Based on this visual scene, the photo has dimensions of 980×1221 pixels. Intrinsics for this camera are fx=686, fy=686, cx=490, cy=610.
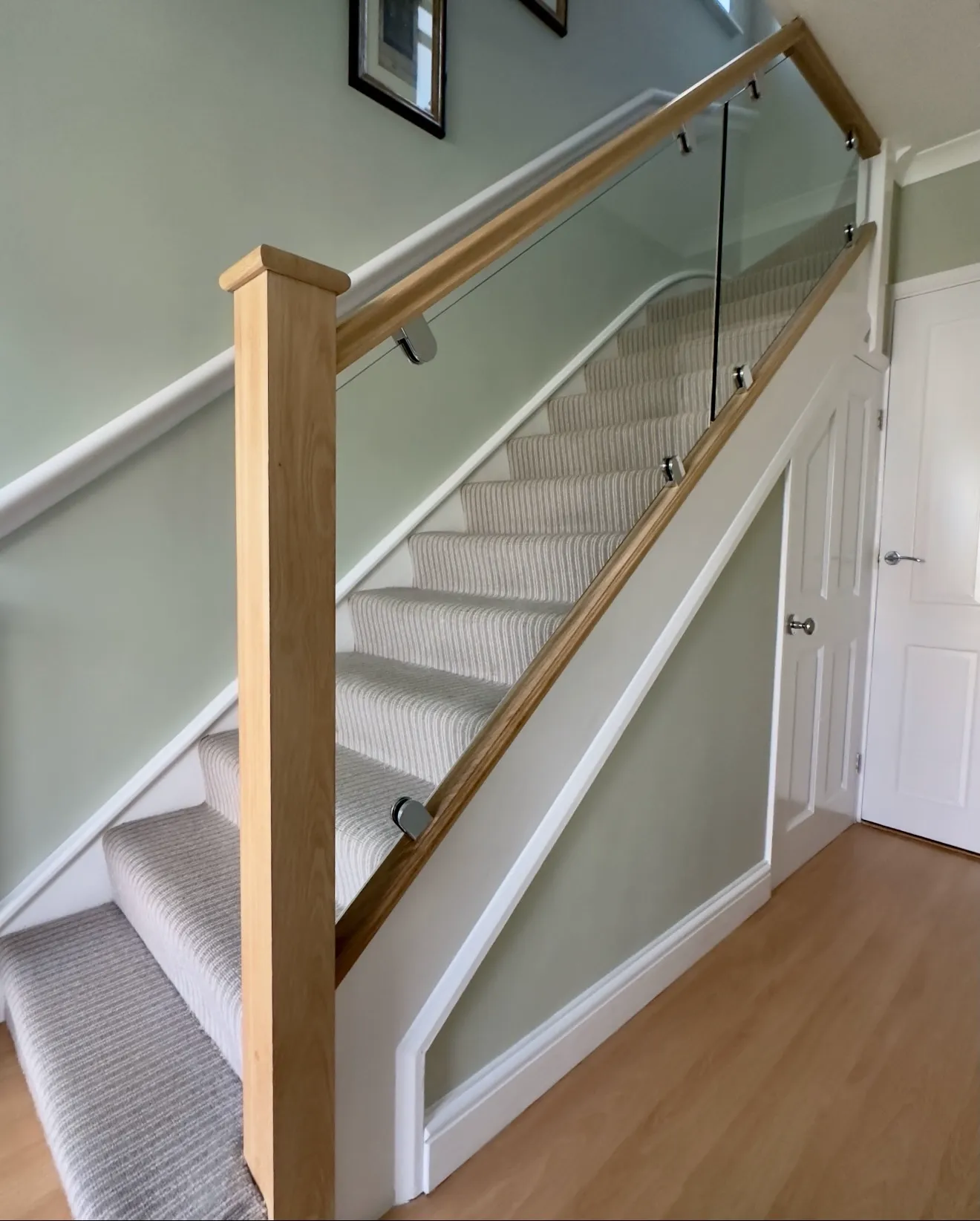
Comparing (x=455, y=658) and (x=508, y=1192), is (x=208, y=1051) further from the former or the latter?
(x=455, y=658)

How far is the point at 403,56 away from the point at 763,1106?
2714 millimetres

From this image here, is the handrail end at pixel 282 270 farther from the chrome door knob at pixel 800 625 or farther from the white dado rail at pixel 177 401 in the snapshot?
the chrome door knob at pixel 800 625

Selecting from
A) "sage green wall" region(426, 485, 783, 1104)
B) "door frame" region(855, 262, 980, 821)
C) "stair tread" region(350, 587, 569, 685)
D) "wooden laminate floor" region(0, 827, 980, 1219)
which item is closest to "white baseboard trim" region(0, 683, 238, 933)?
"wooden laminate floor" region(0, 827, 980, 1219)

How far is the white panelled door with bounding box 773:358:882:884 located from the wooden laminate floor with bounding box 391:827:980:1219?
0.44 metres

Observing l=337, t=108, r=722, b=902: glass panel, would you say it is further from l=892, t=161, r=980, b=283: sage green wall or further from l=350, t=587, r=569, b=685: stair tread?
l=892, t=161, r=980, b=283: sage green wall

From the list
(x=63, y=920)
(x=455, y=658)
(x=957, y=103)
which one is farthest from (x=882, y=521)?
(x=63, y=920)

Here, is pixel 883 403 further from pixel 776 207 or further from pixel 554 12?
pixel 554 12

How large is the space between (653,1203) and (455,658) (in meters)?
1.03

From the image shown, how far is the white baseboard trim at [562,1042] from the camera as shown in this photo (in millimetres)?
1147

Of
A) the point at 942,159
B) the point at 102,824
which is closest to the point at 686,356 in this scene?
the point at 942,159

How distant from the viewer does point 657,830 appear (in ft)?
5.28

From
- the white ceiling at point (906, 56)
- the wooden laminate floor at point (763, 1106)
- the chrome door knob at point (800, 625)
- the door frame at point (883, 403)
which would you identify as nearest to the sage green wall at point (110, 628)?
the wooden laminate floor at point (763, 1106)

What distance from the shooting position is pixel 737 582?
5.93 ft

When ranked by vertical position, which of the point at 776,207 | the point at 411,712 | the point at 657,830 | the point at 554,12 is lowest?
the point at 657,830
